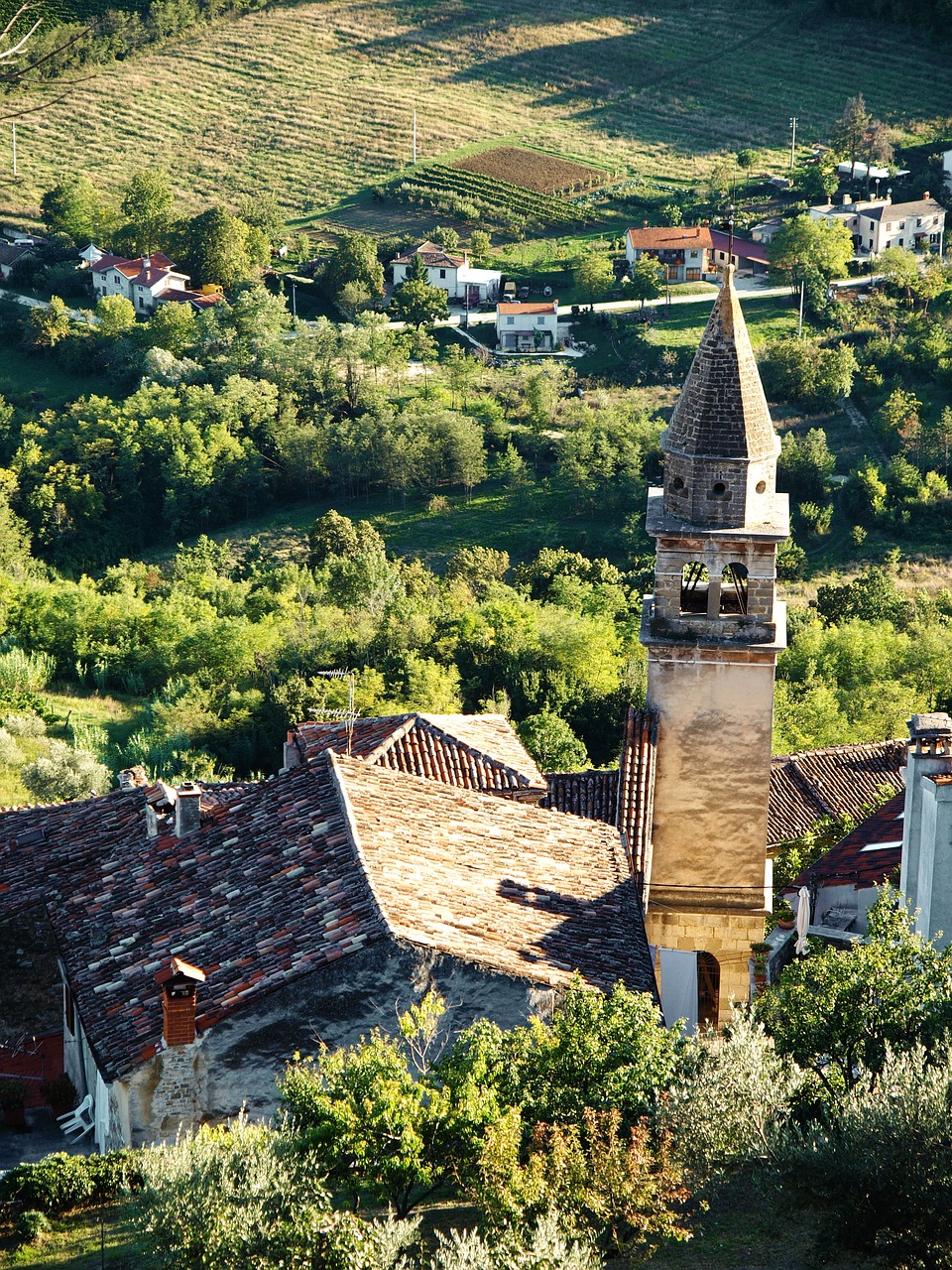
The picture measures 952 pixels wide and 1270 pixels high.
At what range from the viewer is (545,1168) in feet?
57.1

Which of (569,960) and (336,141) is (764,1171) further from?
(336,141)

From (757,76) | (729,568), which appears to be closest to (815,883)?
(729,568)

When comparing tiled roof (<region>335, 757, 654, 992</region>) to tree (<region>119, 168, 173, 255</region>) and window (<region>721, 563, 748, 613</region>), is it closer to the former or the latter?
window (<region>721, 563, 748, 613</region>)

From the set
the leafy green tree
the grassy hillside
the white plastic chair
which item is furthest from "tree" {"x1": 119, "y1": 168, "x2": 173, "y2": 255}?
the leafy green tree

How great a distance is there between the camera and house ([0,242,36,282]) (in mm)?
105312

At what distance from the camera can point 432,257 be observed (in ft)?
331

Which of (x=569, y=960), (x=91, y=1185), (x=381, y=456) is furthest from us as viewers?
(x=381, y=456)

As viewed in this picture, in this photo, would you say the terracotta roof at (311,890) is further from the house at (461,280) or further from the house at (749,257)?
the house at (749,257)

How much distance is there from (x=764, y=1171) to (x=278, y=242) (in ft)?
308

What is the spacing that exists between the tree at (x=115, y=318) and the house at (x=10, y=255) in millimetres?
12152

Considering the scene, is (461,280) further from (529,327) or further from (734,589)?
(734,589)

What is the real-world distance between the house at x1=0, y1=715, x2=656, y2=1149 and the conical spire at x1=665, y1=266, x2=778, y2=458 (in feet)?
19.6

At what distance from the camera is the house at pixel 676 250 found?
99.3 meters

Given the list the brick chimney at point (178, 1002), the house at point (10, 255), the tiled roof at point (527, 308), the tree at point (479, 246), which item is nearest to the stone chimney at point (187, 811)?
the brick chimney at point (178, 1002)
